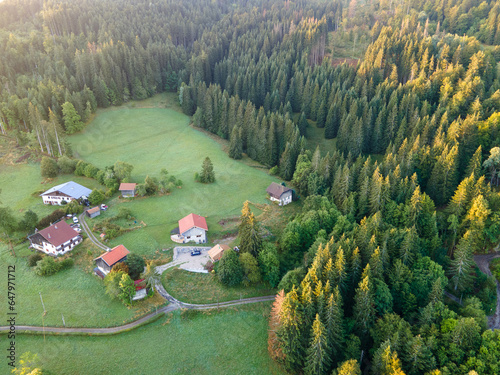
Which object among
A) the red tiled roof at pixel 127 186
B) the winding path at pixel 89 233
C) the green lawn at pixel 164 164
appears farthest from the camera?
the red tiled roof at pixel 127 186

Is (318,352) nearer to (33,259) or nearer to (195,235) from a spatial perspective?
(195,235)

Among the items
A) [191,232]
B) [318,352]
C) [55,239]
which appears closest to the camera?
[318,352]

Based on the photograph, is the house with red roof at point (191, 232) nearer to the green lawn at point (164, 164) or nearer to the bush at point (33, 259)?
the green lawn at point (164, 164)

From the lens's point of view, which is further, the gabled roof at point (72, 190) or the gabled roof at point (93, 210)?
the gabled roof at point (72, 190)

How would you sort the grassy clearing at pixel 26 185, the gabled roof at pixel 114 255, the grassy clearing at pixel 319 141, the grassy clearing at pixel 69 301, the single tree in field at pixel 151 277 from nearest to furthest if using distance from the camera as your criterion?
1. the grassy clearing at pixel 69 301
2. the single tree in field at pixel 151 277
3. the gabled roof at pixel 114 255
4. the grassy clearing at pixel 26 185
5. the grassy clearing at pixel 319 141

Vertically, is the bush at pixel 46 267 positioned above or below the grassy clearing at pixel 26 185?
above

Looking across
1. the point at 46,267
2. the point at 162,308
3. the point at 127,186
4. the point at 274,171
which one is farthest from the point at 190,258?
the point at 274,171

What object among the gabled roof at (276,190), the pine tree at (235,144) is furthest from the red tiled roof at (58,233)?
the pine tree at (235,144)

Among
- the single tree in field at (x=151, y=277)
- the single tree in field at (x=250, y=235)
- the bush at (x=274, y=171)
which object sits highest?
the single tree in field at (x=250, y=235)
